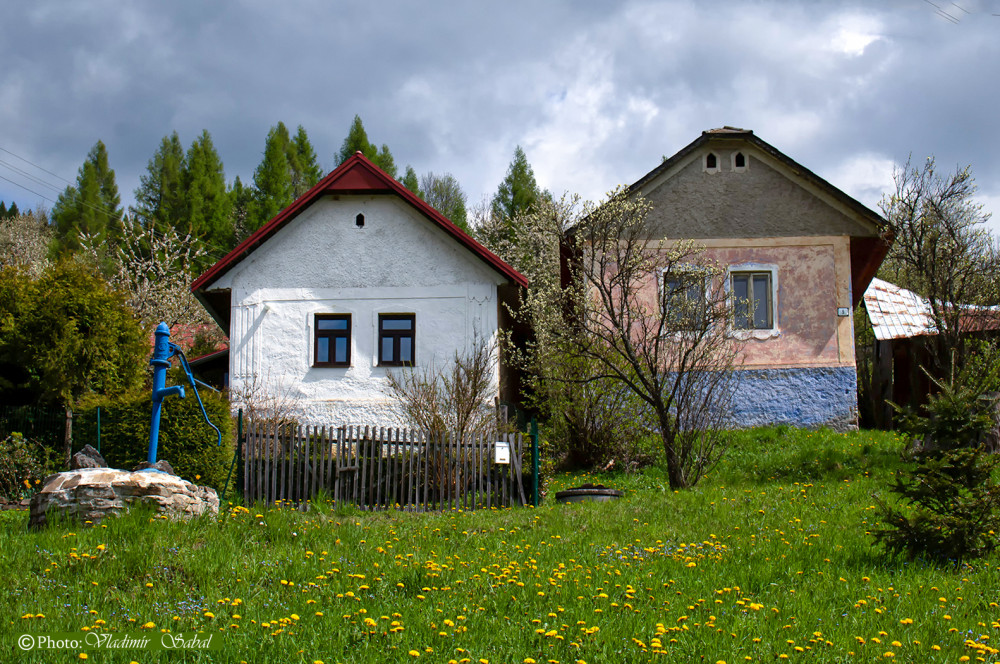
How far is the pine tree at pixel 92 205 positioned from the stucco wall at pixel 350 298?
2279 cm

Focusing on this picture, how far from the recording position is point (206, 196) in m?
40.1

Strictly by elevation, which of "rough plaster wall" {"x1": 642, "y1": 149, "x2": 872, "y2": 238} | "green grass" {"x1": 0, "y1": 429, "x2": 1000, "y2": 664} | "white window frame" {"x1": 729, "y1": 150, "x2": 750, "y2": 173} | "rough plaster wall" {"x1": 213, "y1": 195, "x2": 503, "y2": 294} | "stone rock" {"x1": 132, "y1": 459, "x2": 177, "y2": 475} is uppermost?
"white window frame" {"x1": 729, "y1": 150, "x2": 750, "y2": 173}

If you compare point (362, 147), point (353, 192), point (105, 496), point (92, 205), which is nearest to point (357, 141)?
point (362, 147)

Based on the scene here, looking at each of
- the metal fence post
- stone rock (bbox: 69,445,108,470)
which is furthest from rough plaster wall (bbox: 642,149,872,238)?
stone rock (bbox: 69,445,108,470)

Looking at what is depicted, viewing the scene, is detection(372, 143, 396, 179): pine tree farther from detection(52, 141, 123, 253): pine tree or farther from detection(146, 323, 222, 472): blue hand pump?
detection(146, 323, 222, 472): blue hand pump

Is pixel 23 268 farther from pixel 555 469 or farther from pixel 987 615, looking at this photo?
pixel 987 615

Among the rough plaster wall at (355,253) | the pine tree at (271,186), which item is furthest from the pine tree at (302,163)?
the rough plaster wall at (355,253)

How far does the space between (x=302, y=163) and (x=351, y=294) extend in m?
27.4

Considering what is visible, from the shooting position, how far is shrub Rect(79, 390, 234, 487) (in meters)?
12.1

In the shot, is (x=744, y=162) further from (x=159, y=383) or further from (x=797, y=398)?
(x=159, y=383)

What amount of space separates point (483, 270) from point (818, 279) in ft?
22.0

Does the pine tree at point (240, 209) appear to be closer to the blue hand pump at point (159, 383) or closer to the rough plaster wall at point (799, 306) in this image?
the rough plaster wall at point (799, 306)

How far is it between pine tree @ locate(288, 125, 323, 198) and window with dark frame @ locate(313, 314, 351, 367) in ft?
82.3

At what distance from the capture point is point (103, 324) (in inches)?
552
